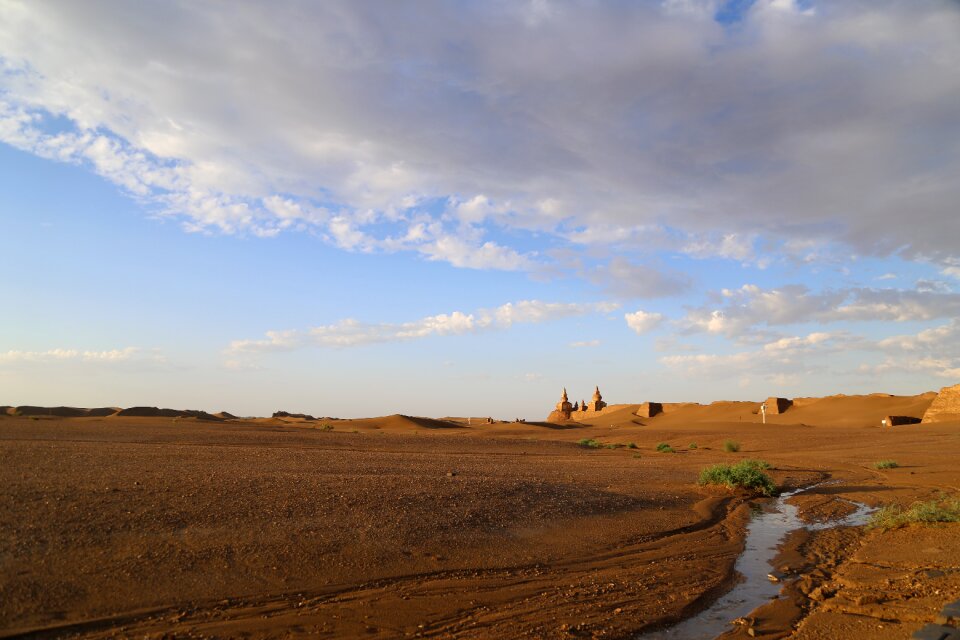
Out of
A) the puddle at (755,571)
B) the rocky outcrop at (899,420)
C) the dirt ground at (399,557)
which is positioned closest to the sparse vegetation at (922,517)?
the dirt ground at (399,557)

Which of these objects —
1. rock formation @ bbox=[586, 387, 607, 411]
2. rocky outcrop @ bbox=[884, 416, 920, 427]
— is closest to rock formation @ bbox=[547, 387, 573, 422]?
rock formation @ bbox=[586, 387, 607, 411]

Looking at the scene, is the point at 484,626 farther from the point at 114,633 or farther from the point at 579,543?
the point at 579,543

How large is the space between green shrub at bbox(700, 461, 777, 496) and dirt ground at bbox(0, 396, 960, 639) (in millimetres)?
1684

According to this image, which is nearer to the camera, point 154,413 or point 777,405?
point 154,413

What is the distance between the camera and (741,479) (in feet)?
62.8

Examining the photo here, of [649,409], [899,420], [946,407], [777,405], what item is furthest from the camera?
[649,409]

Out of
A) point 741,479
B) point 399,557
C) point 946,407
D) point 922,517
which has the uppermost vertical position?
point 946,407

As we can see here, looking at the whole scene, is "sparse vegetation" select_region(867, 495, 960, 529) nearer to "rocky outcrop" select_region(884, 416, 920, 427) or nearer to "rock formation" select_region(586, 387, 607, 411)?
"rocky outcrop" select_region(884, 416, 920, 427)

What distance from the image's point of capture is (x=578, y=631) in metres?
6.89

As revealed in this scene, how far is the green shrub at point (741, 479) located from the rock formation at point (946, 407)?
4451 cm

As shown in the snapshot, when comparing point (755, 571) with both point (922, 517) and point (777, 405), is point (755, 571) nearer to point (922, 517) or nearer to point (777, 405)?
point (922, 517)

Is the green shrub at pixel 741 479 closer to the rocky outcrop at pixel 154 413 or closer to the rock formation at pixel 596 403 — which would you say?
the rocky outcrop at pixel 154 413

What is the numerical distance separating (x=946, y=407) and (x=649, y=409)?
4274cm

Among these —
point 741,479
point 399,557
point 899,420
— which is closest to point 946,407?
point 899,420
